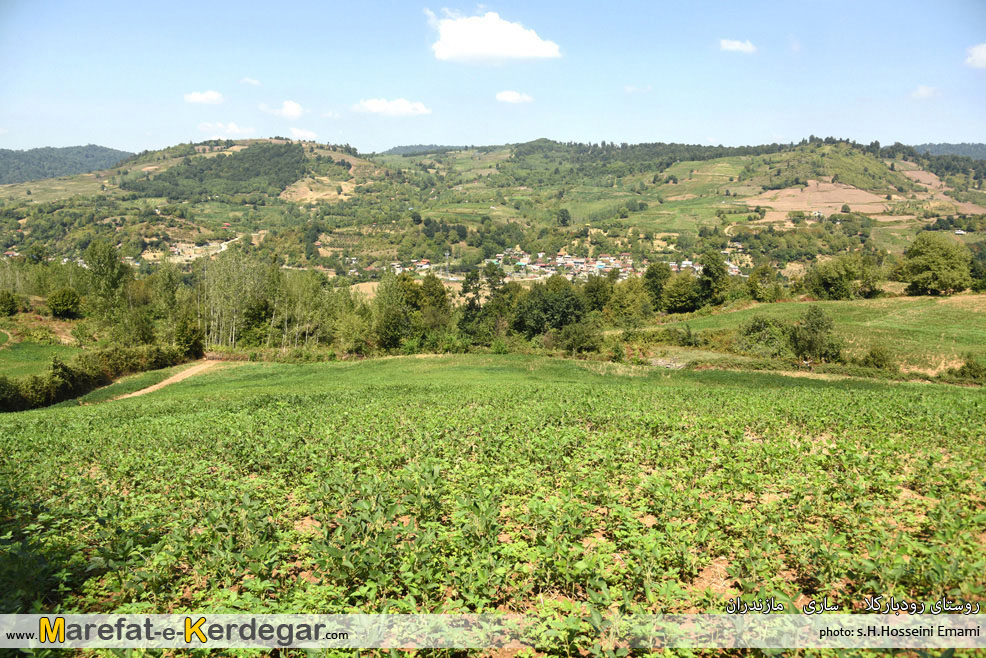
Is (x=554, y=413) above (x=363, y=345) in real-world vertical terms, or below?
above

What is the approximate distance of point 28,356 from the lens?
161 ft

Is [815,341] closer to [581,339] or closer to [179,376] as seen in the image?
[581,339]

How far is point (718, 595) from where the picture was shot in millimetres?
6719

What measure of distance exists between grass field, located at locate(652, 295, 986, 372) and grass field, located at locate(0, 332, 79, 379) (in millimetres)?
71538

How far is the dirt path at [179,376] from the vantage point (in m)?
39.7

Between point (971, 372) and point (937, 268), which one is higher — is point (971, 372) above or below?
below

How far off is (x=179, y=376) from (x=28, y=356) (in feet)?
57.6

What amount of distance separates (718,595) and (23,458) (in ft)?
59.0

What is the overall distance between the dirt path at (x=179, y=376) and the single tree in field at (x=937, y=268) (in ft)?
306

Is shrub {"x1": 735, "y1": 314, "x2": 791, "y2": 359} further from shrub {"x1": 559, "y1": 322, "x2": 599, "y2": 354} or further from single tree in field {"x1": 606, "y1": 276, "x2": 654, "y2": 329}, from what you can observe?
single tree in field {"x1": 606, "y1": 276, "x2": 654, "y2": 329}

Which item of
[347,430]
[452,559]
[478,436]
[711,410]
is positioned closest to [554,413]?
[478,436]

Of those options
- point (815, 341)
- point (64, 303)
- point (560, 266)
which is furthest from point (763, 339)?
point (560, 266)

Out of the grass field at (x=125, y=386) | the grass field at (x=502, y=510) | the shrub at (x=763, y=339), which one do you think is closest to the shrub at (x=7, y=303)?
the grass field at (x=125, y=386)

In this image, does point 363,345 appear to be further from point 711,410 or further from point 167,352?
point 711,410
